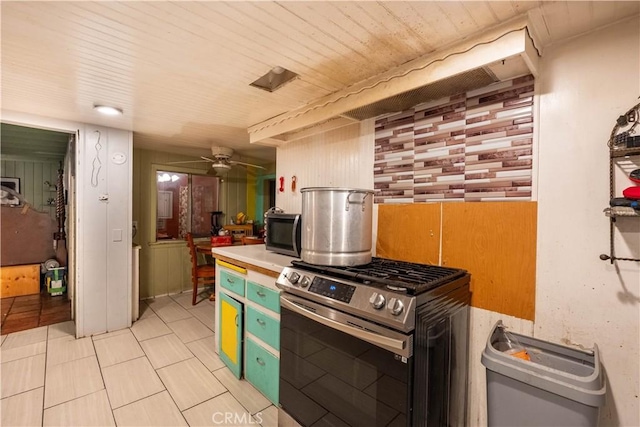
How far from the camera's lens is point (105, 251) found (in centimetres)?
303

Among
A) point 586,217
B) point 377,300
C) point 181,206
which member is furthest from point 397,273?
point 181,206

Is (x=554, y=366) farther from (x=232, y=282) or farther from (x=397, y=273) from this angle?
(x=232, y=282)

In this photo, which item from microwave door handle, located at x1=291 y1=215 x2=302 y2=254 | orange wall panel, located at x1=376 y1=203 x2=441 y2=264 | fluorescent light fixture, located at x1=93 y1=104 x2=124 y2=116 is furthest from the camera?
fluorescent light fixture, located at x1=93 y1=104 x2=124 y2=116

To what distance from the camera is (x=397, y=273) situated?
56.1 inches

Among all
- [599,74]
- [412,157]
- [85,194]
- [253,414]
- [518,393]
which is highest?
[599,74]

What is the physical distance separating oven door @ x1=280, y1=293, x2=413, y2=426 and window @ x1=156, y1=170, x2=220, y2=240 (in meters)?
3.65

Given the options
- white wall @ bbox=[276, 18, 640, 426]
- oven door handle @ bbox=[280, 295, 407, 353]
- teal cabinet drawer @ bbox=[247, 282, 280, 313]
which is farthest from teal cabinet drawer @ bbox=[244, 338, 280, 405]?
white wall @ bbox=[276, 18, 640, 426]

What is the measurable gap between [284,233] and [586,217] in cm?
175

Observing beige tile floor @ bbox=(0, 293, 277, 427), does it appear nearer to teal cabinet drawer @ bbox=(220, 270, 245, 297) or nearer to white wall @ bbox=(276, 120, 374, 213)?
teal cabinet drawer @ bbox=(220, 270, 245, 297)

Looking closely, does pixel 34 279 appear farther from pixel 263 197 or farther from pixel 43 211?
pixel 263 197

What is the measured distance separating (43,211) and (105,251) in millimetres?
3143

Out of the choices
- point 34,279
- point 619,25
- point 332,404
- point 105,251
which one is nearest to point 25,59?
point 105,251

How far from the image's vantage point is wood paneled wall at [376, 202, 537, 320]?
1406mm

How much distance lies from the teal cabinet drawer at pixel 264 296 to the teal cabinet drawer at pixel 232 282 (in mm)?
103
